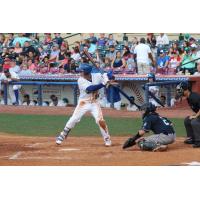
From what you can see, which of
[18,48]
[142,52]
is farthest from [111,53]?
[18,48]

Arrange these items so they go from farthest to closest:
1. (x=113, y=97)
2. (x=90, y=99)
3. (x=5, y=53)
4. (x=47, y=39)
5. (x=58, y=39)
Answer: (x=47, y=39), (x=58, y=39), (x=5, y=53), (x=113, y=97), (x=90, y=99)

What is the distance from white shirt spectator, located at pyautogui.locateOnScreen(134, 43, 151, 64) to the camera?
1708 centimetres

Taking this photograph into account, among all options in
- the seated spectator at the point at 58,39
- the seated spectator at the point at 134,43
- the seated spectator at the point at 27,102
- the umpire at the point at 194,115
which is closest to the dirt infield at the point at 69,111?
the seated spectator at the point at 27,102

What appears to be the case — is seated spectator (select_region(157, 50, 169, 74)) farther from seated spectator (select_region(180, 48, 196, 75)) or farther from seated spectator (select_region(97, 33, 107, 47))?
seated spectator (select_region(97, 33, 107, 47))

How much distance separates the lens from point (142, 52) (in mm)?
17297

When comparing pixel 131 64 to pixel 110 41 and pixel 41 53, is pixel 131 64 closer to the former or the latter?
pixel 110 41

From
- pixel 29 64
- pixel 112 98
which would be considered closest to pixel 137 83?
pixel 112 98

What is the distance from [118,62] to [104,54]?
39cm

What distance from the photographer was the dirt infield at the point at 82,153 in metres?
11.3

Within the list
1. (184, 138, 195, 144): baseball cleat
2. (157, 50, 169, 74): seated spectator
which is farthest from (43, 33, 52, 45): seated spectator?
(184, 138, 195, 144): baseball cleat

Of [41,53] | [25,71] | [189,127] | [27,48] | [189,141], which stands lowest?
Answer: [189,141]

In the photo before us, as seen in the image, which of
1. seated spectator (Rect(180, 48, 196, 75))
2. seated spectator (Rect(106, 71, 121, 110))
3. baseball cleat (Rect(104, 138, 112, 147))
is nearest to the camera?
baseball cleat (Rect(104, 138, 112, 147))

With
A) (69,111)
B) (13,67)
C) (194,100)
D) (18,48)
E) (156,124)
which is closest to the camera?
(156,124)

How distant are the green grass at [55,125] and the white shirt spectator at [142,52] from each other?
191 centimetres
